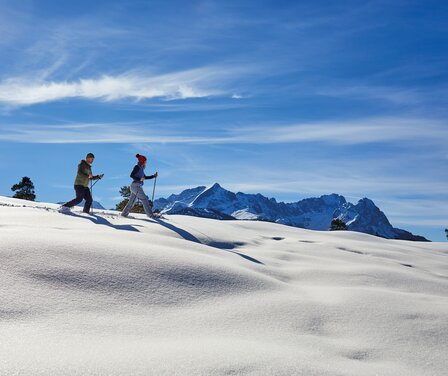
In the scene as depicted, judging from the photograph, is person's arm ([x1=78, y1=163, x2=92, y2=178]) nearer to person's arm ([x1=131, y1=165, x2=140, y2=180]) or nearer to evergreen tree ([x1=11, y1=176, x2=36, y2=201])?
person's arm ([x1=131, y1=165, x2=140, y2=180])

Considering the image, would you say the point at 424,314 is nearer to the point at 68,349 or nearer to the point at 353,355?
the point at 353,355

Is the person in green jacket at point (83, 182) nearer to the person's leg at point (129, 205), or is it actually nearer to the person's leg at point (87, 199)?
the person's leg at point (87, 199)

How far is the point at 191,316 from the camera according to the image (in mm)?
5547

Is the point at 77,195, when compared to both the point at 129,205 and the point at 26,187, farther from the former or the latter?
the point at 26,187

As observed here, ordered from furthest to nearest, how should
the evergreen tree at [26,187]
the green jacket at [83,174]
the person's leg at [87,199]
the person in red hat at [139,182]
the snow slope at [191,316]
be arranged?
the evergreen tree at [26,187] → the person in red hat at [139,182] → the green jacket at [83,174] → the person's leg at [87,199] → the snow slope at [191,316]

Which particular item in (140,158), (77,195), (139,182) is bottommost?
(77,195)

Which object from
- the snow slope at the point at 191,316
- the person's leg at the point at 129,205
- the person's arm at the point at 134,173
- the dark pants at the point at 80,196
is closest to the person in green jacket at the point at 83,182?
the dark pants at the point at 80,196

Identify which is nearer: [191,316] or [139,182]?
[191,316]

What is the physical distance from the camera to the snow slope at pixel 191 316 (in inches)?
161

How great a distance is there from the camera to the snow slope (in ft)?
13.4

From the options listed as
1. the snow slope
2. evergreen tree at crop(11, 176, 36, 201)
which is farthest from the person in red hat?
evergreen tree at crop(11, 176, 36, 201)

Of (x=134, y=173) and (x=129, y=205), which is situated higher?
(x=134, y=173)

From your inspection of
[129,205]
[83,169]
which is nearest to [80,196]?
[83,169]

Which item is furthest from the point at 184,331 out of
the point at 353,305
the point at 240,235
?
the point at 240,235
